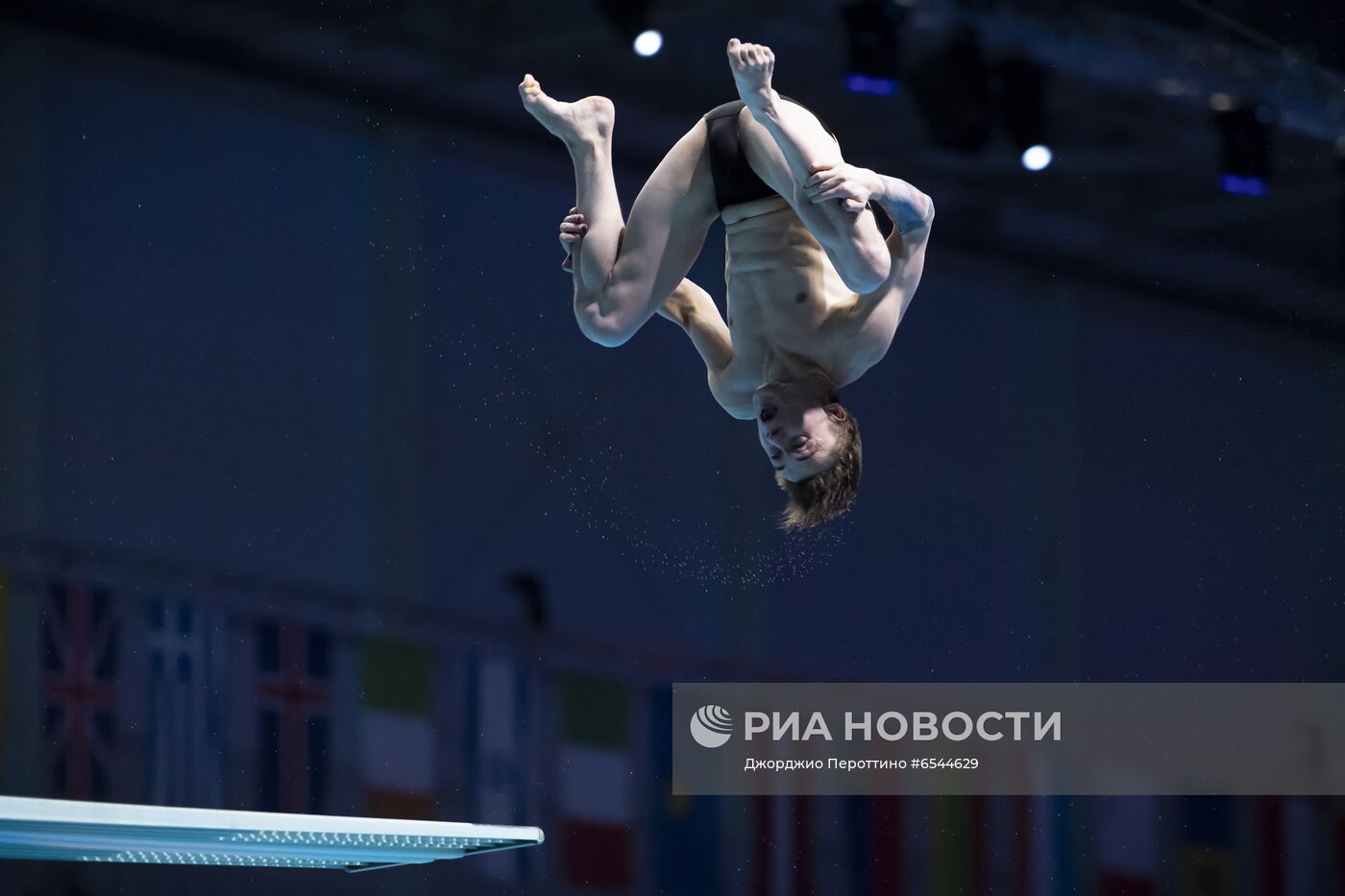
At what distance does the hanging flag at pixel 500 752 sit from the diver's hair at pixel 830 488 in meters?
3.13

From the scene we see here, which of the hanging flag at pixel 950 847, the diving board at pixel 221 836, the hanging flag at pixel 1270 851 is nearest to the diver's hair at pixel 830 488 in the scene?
the diving board at pixel 221 836

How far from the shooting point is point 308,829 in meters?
3.34

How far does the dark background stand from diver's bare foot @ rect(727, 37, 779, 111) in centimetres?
334

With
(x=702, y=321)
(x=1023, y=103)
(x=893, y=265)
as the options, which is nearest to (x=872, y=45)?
(x=1023, y=103)

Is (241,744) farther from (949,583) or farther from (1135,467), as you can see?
(1135,467)

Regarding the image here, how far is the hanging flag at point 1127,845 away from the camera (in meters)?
7.52

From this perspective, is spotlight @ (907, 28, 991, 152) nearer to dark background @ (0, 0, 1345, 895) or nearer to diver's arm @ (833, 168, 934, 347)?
dark background @ (0, 0, 1345, 895)

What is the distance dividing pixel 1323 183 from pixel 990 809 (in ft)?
10.2

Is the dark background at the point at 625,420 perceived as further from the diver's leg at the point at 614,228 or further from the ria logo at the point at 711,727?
the diver's leg at the point at 614,228

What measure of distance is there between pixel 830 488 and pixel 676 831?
10.9 feet

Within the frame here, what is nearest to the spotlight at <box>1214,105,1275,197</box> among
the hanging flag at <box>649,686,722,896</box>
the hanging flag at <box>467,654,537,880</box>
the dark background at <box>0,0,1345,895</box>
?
the dark background at <box>0,0,1345,895</box>

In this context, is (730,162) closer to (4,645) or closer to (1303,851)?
(4,645)

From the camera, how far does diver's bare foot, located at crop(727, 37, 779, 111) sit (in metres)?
3.72

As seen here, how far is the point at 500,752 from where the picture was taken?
7.16 metres
